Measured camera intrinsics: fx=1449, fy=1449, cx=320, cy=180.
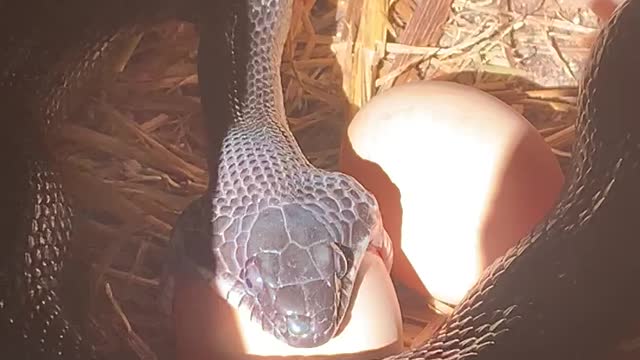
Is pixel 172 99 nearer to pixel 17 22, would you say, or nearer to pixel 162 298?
pixel 17 22

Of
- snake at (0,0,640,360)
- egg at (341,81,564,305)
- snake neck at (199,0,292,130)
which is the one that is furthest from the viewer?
snake neck at (199,0,292,130)

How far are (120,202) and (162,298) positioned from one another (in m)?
0.25

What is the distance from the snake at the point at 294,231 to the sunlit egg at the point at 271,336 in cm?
1

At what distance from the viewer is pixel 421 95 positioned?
1936mm

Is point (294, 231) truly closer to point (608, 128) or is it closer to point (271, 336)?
point (271, 336)

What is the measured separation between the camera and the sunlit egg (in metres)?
1.75

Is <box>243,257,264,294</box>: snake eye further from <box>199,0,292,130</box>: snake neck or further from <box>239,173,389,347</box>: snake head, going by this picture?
<box>199,0,292,130</box>: snake neck

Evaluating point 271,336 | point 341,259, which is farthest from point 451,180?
point 271,336

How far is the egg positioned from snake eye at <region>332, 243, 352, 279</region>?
4.8 inches

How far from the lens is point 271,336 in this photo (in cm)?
176

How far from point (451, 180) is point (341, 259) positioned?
195mm

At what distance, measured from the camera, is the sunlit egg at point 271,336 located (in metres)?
1.75

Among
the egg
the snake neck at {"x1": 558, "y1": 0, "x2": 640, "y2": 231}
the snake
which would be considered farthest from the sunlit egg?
the snake neck at {"x1": 558, "y1": 0, "x2": 640, "y2": 231}

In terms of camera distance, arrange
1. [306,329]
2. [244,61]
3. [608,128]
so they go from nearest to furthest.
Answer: [306,329] < [608,128] < [244,61]
